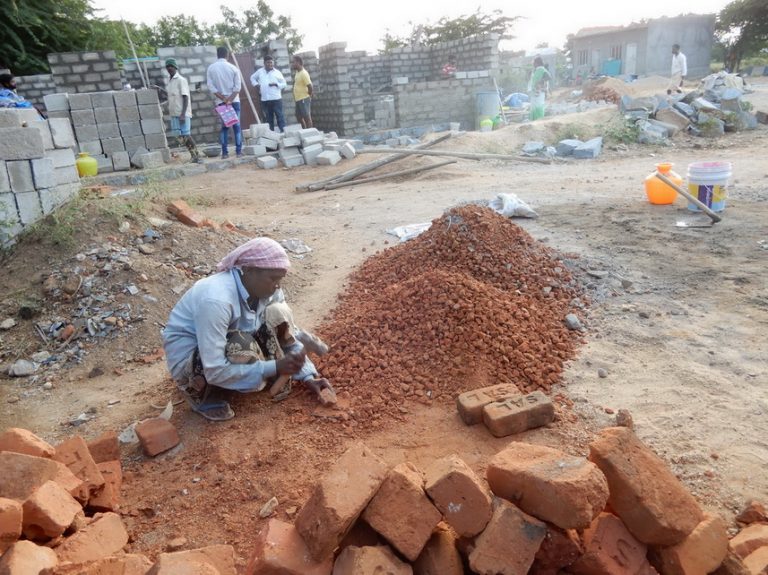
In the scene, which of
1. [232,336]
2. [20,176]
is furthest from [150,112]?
[232,336]

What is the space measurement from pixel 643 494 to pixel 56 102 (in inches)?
468

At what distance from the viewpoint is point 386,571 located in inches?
75.0

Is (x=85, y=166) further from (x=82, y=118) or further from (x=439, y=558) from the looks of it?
(x=439, y=558)

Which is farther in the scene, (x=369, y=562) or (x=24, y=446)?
(x=24, y=446)

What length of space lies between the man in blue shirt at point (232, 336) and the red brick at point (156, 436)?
240 millimetres

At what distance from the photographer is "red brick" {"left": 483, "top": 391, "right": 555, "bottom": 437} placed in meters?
2.94

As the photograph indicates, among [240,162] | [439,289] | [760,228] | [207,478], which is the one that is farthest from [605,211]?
[240,162]

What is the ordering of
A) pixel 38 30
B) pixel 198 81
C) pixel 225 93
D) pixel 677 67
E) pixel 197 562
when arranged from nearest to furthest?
1. pixel 197 562
2. pixel 225 93
3. pixel 198 81
4. pixel 38 30
5. pixel 677 67

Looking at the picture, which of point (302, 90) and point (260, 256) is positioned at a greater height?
point (302, 90)

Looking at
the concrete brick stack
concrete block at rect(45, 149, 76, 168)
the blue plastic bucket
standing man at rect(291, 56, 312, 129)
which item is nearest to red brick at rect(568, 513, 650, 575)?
the concrete brick stack

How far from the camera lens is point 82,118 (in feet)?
35.9

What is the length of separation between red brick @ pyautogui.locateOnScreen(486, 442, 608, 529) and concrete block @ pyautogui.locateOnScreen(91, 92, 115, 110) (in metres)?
11.4

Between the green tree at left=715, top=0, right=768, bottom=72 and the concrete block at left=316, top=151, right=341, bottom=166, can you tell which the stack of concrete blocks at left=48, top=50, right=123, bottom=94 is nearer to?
the concrete block at left=316, top=151, right=341, bottom=166

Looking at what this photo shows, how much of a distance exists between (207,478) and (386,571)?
127 cm
